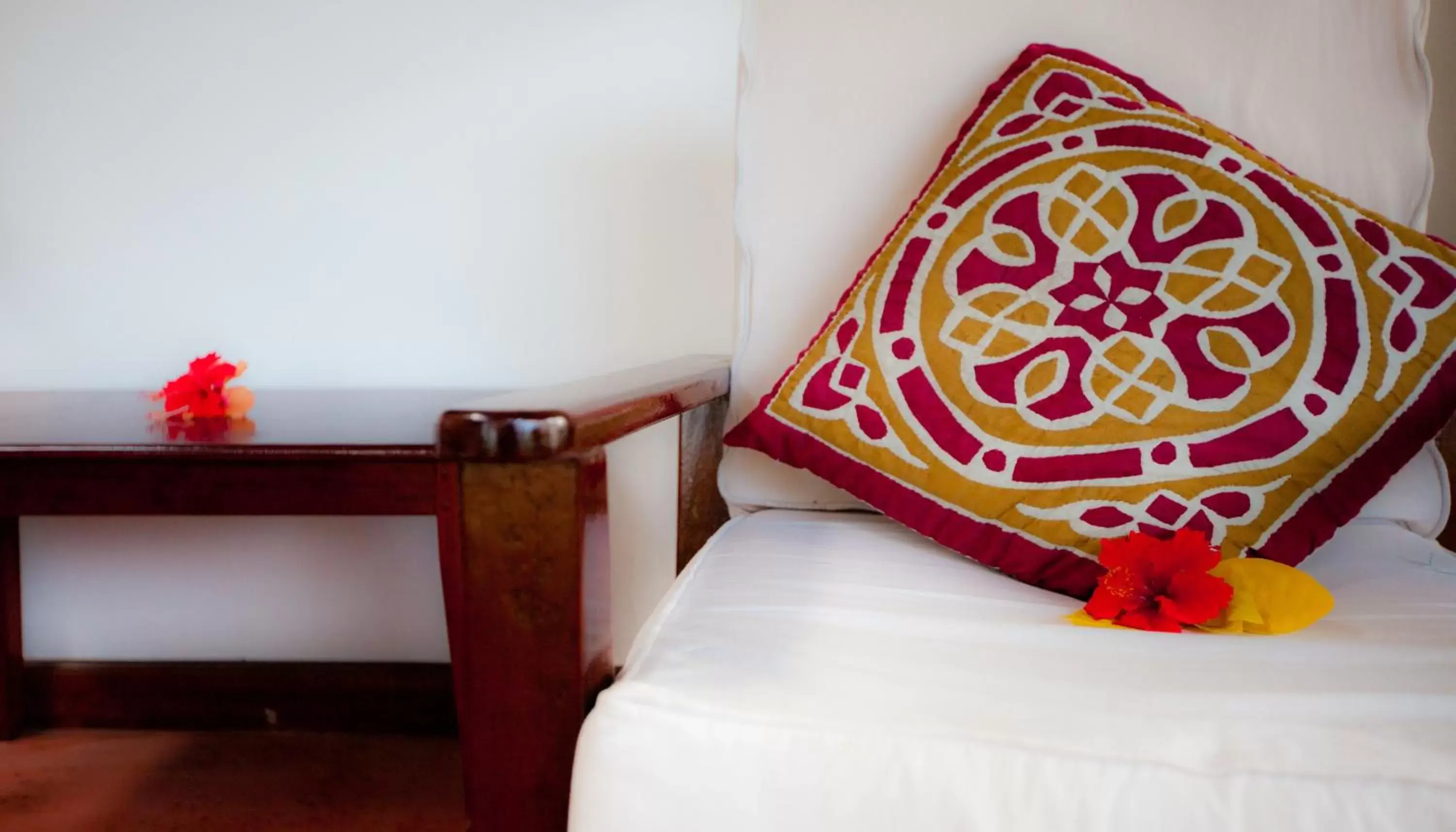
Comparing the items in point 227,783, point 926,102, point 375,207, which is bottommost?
point 227,783

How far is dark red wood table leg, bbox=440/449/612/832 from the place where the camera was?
1.31 feet

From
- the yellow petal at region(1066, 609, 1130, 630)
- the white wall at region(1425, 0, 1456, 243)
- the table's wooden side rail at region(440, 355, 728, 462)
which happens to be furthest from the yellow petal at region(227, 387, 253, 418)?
the white wall at region(1425, 0, 1456, 243)

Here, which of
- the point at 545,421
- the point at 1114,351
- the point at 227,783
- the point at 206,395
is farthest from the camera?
the point at 227,783

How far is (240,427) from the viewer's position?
2.54 ft

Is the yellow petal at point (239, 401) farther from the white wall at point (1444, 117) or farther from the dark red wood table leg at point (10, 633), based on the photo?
the white wall at point (1444, 117)

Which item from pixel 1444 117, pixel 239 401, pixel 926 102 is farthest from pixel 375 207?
pixel 1444 117

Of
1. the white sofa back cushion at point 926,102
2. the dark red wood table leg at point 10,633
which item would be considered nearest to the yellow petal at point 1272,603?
the white sofa back cushion at point 926,102

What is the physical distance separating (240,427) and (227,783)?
499 mm

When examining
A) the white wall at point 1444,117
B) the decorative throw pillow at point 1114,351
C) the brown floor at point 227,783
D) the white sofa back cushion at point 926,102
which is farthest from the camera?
the white wall at point 1444,117

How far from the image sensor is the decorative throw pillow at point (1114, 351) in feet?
2.16

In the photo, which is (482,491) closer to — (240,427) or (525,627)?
(525,627)

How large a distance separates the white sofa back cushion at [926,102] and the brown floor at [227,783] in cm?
52

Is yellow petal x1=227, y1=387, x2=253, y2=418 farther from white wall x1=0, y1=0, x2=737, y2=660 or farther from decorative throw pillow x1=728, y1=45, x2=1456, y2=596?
decorative throw pillow x1=728, y1=45, x2=1456, y2=596

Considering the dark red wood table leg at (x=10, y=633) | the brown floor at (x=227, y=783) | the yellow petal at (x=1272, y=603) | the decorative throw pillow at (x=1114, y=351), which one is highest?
the decorative throw pillow at (x=1114, y=351)
